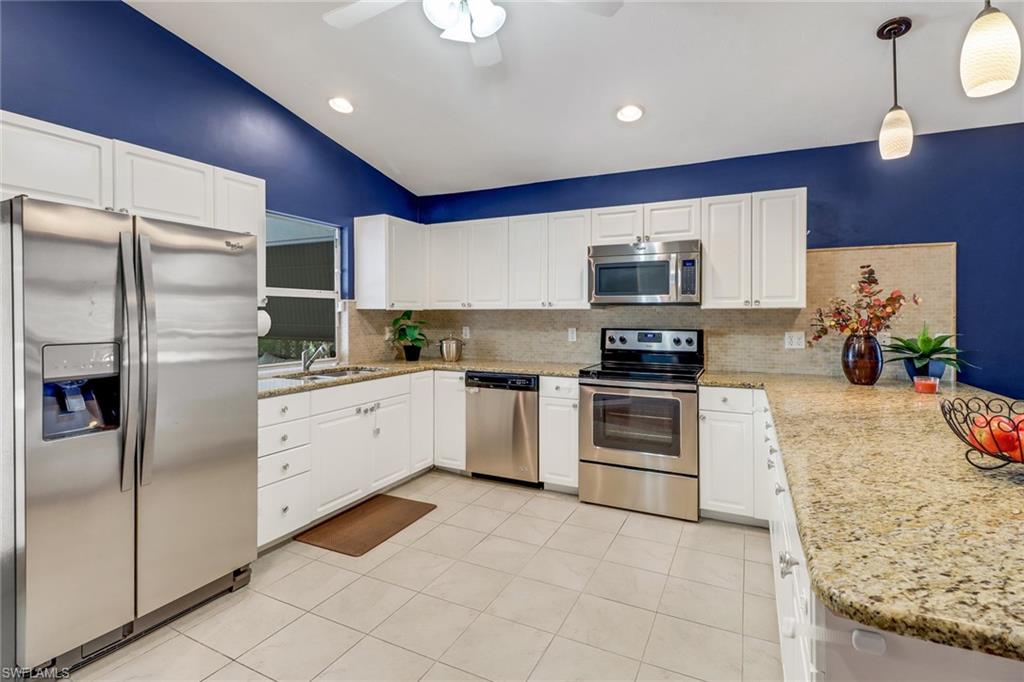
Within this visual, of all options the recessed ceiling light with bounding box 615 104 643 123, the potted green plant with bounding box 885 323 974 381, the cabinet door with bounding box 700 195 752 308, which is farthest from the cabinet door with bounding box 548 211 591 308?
the potted green plant with bounding box 885 323 974 381

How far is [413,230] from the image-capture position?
426cm

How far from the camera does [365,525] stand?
3.07 m

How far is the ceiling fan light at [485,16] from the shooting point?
211 centimetres

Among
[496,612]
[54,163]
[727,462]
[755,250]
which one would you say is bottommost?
[496,612]

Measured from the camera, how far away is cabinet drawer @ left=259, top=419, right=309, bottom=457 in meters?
2.61

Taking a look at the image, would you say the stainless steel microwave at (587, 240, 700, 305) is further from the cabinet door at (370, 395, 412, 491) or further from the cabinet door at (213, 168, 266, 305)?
the cabinet door at (213, 168, 266, 305)

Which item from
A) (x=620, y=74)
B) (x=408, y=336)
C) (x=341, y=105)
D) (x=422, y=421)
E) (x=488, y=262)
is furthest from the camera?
(x=408, y=336)

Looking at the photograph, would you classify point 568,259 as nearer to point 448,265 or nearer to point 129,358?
point 448,265

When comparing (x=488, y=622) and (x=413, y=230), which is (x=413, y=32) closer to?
(x=413, y=230)

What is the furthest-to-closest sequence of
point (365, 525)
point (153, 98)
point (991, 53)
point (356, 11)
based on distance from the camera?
point (365, 525) < point (153, 98) < point (356, 11) < point (991, 53)

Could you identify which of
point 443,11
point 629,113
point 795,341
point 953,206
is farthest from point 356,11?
point 953,206

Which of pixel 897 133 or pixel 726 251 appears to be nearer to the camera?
pixel 897 133

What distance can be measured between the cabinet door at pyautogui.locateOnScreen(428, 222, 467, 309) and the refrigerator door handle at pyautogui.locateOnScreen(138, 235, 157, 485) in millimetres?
2497

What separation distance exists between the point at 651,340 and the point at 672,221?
2.96 ft
